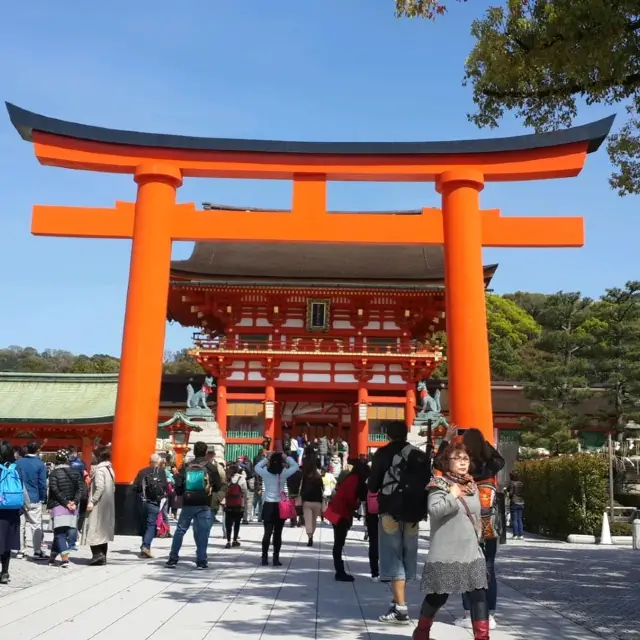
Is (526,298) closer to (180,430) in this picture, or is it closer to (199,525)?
(180,430)

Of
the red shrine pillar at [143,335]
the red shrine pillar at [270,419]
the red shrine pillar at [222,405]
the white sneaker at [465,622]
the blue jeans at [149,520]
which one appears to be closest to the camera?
the white sneaker at [465,622]

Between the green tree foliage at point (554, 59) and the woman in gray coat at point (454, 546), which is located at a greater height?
the green tree foliage at point (554, 59)

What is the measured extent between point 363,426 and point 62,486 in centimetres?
1648

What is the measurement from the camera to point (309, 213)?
1347 cm

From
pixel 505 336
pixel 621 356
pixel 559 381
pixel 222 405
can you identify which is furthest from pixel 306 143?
pixel 505 336

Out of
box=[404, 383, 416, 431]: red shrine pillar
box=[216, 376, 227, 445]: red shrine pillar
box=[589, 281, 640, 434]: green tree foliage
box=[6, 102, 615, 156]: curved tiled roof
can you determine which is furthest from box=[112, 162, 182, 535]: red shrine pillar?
box=[589, 281, 640, 434]: green tree foliage

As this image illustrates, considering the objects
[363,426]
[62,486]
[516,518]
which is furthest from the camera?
[363,426]

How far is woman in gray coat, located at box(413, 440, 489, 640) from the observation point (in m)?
4.34

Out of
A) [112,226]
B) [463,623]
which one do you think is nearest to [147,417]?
[112,226]

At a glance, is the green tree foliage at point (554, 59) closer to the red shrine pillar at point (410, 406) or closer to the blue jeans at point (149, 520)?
the blue jeans at point (149, 520)

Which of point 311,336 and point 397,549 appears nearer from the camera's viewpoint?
point 397,549

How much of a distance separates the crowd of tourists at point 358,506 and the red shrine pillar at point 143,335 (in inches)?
40.5

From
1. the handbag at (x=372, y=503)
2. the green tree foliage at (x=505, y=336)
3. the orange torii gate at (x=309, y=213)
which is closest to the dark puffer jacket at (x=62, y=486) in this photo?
the handbag at (x=372, y=503)

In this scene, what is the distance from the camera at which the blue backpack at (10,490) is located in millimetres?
7375
